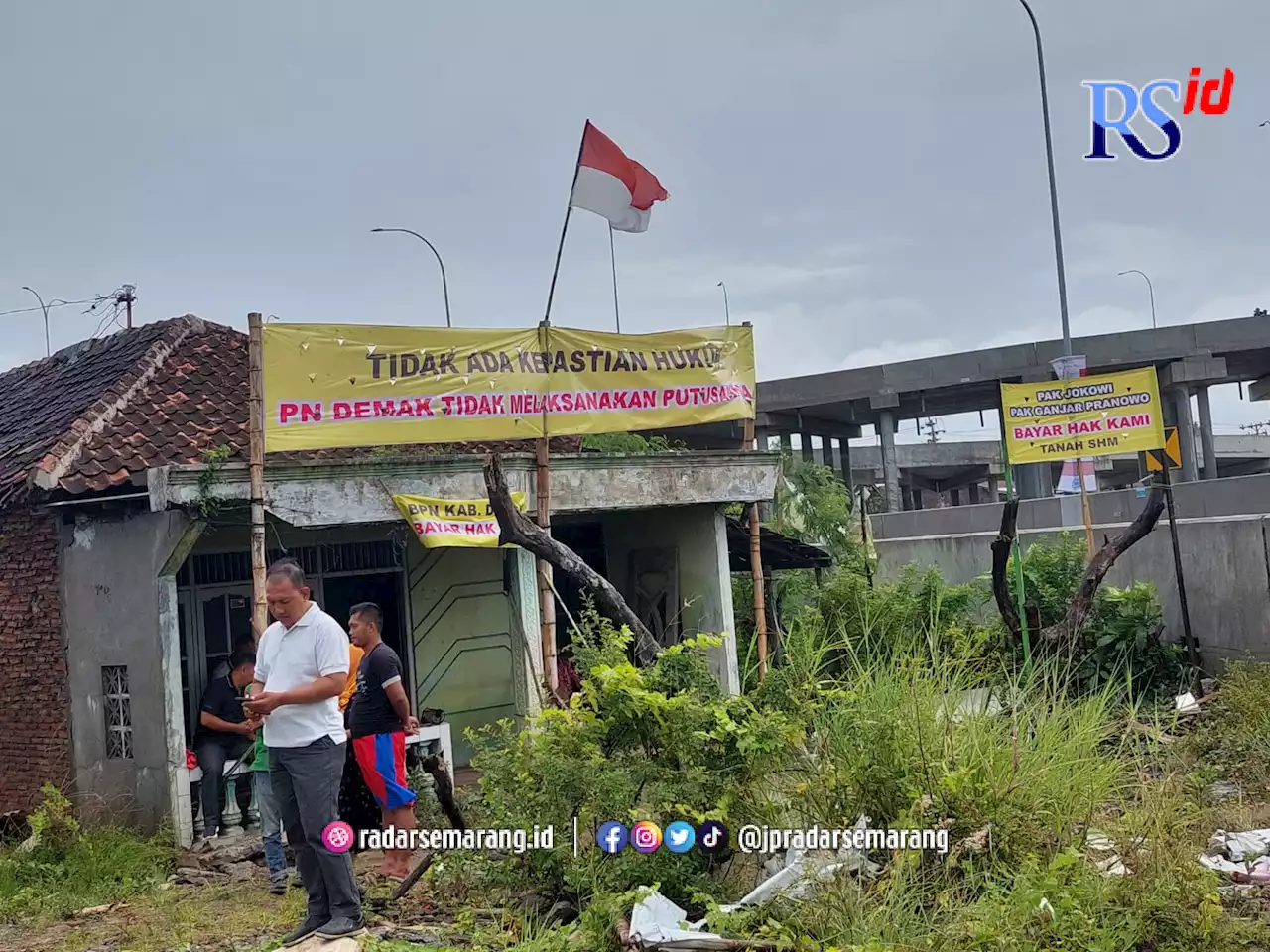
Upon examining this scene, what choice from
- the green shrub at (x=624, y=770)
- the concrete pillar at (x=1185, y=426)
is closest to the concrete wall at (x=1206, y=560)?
the green shrub at (x=624, y=770)

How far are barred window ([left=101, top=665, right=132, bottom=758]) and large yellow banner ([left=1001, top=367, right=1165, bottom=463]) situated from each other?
27.1ft

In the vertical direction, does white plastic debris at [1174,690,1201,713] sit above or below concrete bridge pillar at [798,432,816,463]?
below

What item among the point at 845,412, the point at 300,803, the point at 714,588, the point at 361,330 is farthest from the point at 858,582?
the point at 845,412

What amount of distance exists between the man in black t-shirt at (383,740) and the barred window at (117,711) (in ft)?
9.32

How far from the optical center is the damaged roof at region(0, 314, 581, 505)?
931 cm

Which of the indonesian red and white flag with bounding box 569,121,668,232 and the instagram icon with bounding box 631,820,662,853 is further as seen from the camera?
the indonesian red and white flag with bounding box 569,121,668,232

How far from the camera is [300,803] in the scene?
5301 millimetres

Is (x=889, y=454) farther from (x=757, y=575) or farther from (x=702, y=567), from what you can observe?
(x=757, y=575)

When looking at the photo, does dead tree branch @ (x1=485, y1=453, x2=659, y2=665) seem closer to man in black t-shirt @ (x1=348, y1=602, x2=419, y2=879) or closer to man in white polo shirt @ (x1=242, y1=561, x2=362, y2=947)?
man in black t-shirt @ (x1=348, y1=602, x2=419, y2=879)

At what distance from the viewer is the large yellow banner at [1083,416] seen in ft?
38.7

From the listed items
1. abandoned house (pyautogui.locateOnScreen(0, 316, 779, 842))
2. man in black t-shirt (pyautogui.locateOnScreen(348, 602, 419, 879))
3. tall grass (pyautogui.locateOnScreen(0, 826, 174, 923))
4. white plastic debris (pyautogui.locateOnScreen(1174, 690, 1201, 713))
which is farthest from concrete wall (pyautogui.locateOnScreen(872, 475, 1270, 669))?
tall grass (pyautogui.locateOnScreen(0, 826, 174, 923))

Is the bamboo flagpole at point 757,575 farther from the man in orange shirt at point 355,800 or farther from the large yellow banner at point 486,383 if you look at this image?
the man in orange shirt at point 355,800

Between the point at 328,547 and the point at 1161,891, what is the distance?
8.09 meters

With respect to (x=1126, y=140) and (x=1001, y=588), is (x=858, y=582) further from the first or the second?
(x=1126, y=140)
